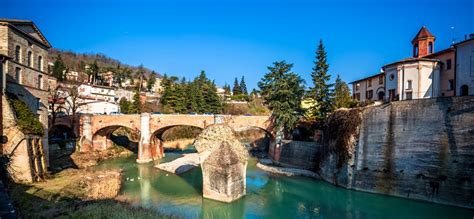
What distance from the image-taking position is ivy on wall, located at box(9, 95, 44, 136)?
55.7 feet

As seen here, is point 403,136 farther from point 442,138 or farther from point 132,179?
point 132,179

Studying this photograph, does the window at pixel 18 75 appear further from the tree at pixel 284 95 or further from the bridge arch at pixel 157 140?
the tree at pixel 284 95

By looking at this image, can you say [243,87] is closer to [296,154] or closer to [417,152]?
[296,154]

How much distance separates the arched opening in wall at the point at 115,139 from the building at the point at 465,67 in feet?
114

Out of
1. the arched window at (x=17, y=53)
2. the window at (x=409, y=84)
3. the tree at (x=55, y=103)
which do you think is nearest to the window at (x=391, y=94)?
the window at (x=409, y=84)

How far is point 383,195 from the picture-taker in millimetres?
19297

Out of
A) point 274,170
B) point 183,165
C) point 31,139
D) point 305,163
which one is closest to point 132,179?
point 183,165

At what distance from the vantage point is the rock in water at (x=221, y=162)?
16.6 m

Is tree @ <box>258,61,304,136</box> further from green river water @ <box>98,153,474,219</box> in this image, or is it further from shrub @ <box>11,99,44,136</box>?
shrub @ <box>11,99,44,136</box>

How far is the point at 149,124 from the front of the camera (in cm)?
3241

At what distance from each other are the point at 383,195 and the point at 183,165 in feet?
61.6

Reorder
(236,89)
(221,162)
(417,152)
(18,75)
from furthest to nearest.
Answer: (236,89) → (18,75) → (417,152) → (221,162)

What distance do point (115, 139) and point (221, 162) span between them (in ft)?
102

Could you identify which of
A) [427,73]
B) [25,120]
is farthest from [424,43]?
[25,120]
